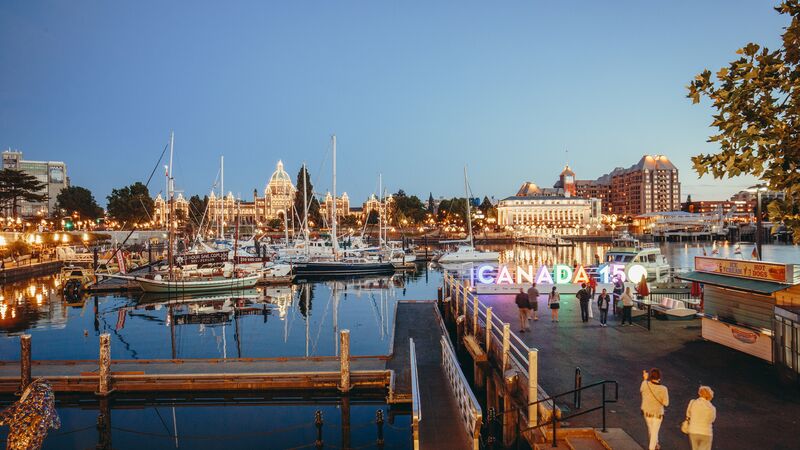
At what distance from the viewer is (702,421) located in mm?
7555

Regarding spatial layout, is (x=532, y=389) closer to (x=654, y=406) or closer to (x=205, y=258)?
(x=654, y=406)

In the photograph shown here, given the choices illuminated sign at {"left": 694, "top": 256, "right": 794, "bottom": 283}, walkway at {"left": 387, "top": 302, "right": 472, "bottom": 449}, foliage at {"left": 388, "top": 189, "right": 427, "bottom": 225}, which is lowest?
walkway at {"left": 387, "top": 302, "right": 472, "bottom": 449}

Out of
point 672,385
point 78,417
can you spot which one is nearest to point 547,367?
point 672,385

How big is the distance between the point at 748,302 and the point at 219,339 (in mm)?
25633

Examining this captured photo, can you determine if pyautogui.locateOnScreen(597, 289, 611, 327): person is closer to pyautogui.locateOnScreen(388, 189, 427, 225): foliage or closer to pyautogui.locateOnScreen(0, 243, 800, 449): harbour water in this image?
pyautogui.locateOnScreen(0, 243, 800, 449): harbour water

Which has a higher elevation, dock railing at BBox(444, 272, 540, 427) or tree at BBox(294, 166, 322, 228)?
tree at BBox(294, 166, 322, 228)

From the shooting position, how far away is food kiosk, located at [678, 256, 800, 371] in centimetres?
1245

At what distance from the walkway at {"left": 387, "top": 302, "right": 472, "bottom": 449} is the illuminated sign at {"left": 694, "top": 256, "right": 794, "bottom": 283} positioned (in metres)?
9.46

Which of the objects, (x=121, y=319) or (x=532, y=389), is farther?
(x=121, y=319)

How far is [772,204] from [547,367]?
8.18 meters

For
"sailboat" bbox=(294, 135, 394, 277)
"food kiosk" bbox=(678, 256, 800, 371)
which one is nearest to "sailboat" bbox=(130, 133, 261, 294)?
"sailboat" bbox=(294, 135, 394, 277)

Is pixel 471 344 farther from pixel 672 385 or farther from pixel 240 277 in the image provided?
pixel 240 277

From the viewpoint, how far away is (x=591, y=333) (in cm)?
1761

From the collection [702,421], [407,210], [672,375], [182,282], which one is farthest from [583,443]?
[407,210]
